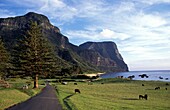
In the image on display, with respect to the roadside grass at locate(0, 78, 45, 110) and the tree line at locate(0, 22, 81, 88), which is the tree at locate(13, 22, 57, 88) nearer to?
the tree line at locate(0, 22, 81, 88)

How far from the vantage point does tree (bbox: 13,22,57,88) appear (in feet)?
190

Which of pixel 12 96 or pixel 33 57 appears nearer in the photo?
pixel 12 96

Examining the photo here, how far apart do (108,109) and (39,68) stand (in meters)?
36.7

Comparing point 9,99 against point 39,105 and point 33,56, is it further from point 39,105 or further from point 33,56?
point 33,56

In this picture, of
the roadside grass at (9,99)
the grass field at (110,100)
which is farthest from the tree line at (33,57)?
the roadside grass at (9,99)

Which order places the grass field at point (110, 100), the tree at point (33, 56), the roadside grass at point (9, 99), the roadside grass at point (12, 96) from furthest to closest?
the tree at point (33, 56) → the roadside grass at point (12, 96) → the grass field at point (110, 100) → the roadside grass at point (9, 99)

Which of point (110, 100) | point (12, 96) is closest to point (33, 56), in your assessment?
point (12, 96)

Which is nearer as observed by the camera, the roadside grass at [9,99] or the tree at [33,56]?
the roadside grass at [9,99]

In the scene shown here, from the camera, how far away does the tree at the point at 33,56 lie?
58.1 meters

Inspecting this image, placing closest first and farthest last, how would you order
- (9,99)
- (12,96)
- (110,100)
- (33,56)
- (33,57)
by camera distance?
(9,99) → (12,96) → (110,100) → (33,57) → (33,56)

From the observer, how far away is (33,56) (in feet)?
193

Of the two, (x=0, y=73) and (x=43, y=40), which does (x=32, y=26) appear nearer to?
(x=43, y=40)

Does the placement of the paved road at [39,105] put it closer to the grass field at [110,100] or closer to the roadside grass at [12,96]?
the grass field at [110,100]

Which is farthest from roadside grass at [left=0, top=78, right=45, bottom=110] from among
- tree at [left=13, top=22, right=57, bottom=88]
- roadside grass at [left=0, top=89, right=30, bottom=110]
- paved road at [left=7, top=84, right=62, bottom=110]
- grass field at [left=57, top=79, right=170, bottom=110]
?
tree at [left=13, top=22, right=57, bottom=88]
